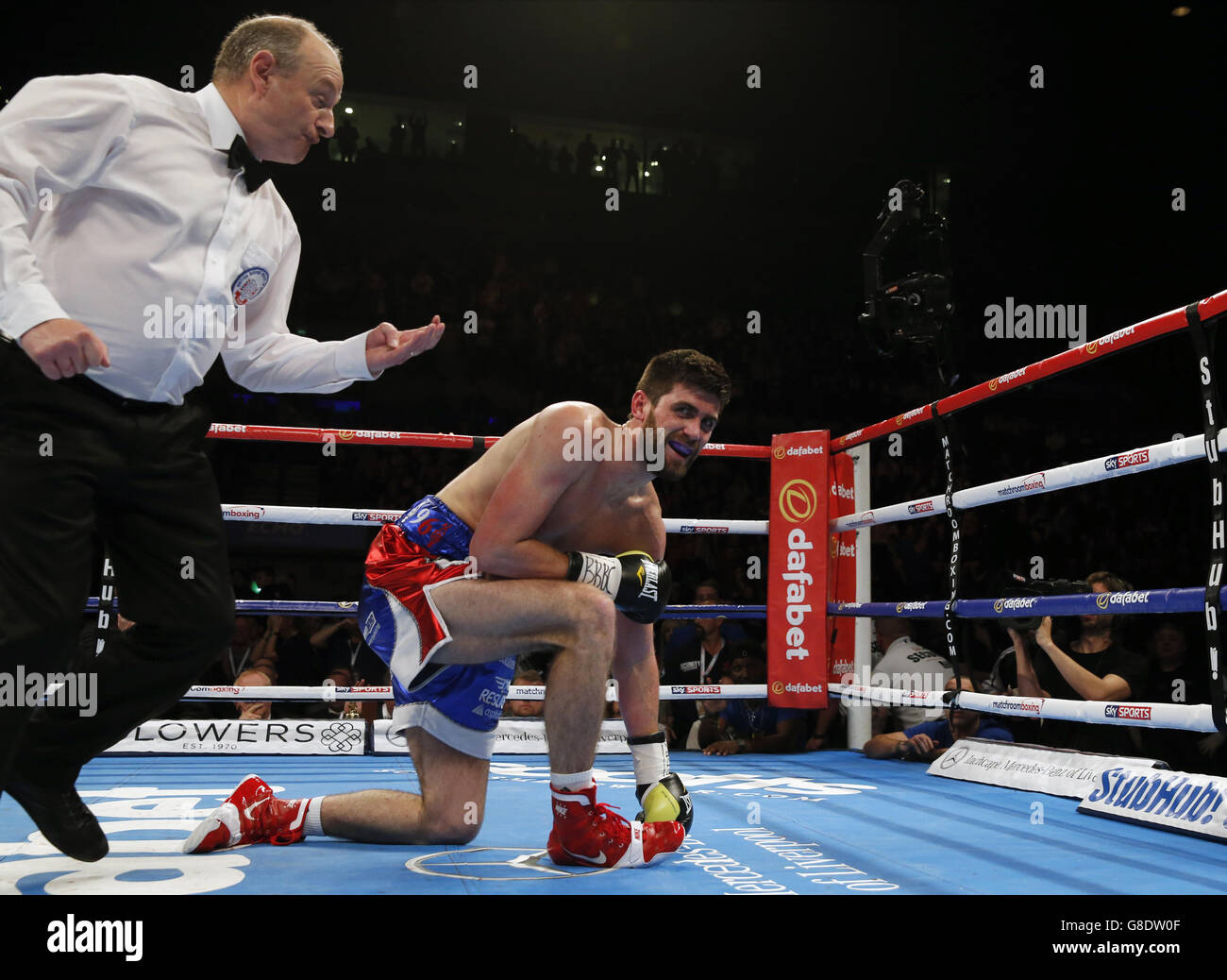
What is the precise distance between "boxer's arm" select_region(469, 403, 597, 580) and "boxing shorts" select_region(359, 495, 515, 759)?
0.10 m

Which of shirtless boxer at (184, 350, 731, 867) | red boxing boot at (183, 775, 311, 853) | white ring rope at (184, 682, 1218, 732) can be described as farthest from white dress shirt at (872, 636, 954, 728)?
red boxing boot at (183, 775, 311, 853)

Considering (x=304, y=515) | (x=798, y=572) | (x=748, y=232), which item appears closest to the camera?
(x=304, y=515)

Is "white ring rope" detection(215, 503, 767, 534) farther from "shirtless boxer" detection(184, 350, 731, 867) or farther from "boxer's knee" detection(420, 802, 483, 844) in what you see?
"boxer's knee" detection(420, 802, 483, 844)

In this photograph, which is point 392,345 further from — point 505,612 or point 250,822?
point 250,822

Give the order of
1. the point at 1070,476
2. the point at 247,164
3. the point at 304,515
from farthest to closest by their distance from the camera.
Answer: the point at 304,515
the point at 1070,476
the point at 247,164

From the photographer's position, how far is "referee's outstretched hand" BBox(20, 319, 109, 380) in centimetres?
118

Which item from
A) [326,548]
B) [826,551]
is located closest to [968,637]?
[826,551]

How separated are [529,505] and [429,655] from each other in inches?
12.9

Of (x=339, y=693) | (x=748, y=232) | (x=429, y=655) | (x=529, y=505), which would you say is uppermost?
(x=748, y=232)

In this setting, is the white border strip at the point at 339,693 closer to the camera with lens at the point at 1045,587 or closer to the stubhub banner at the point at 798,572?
the stubhub banner at the point at 798,572

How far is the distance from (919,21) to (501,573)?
19.3 feet

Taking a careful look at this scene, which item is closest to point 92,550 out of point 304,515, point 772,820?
point 772,820

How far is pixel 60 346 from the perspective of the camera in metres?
1.18

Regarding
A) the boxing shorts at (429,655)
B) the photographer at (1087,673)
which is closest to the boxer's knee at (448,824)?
the boxing shorts at (429,655)
